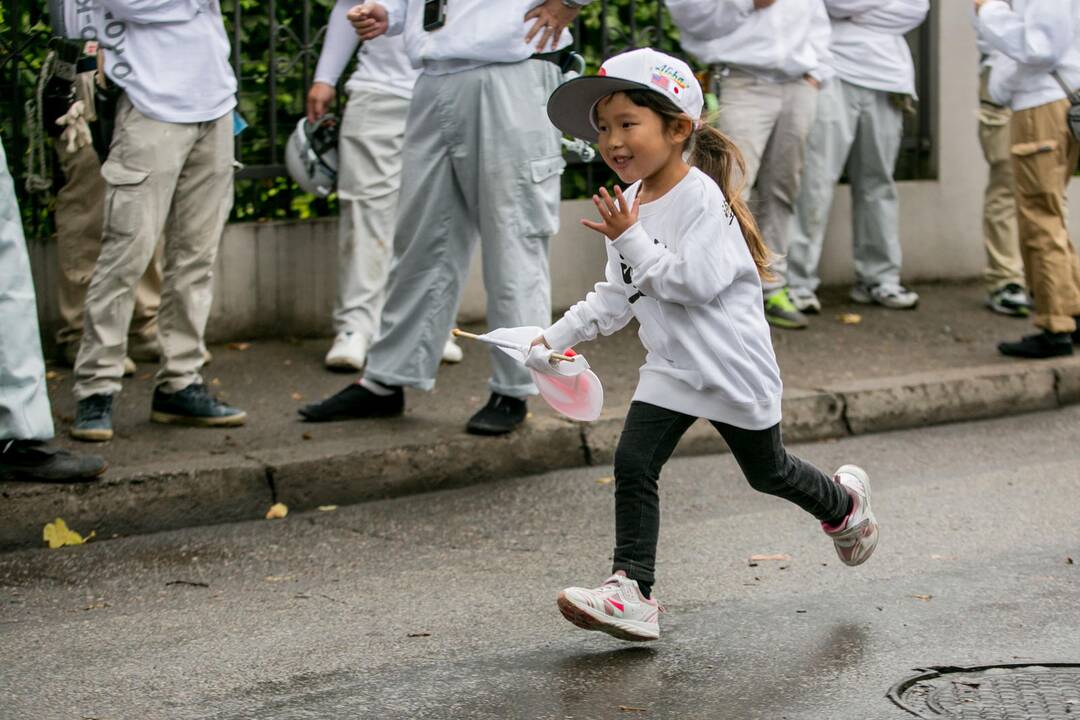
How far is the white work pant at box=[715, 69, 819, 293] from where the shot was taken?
322 inches

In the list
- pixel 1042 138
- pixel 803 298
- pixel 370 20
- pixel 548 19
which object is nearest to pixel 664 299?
pixel 548 19

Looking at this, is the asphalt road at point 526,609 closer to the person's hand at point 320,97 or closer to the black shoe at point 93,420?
the black shoe at point 93,420

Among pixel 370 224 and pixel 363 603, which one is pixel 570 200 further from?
pixel 363 603

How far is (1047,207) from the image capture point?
7.70 metres

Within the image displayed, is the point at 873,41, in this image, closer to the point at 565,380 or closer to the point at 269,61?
the point at 269,61

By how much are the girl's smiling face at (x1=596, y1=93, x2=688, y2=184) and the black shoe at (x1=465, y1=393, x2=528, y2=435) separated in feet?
6.73

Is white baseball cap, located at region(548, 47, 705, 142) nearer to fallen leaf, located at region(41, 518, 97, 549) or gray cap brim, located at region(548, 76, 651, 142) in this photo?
gray cap brim, located at region(548, 76, 651, 142)

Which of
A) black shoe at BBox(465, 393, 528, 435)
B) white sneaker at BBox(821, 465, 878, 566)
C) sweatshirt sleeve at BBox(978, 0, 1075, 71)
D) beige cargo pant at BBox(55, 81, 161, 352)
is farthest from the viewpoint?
sweatshirt sleeve at BBox(978, 0, 1075, 71)

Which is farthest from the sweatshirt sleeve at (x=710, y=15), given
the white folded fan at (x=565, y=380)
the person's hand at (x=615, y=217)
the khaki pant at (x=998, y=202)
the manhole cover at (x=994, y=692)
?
the manhole cover at (x=994, y=692)

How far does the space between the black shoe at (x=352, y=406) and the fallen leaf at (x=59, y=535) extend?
126cm

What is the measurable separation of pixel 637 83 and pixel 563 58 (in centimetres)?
197

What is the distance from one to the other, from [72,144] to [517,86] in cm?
154

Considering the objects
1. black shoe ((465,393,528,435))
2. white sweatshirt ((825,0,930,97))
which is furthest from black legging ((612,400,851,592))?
white sweatshirt ((825,0,930,97))

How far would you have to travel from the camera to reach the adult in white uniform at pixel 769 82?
8.01m
